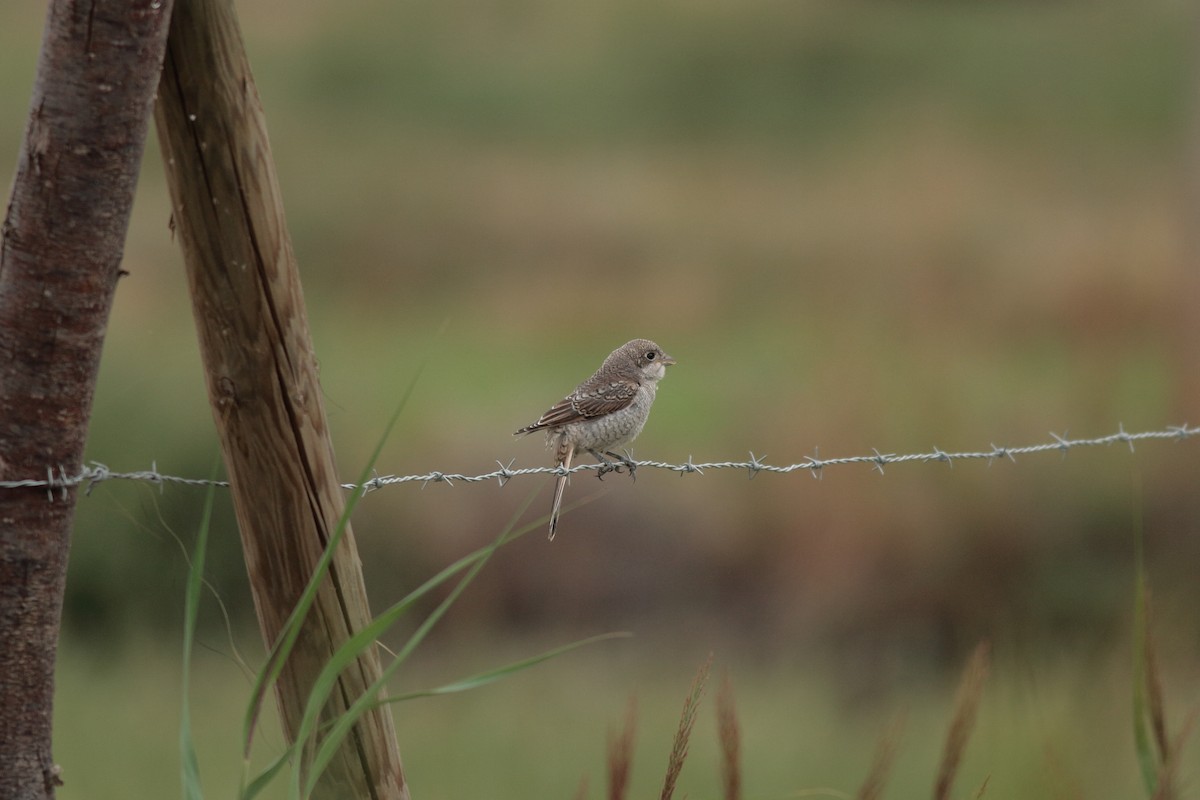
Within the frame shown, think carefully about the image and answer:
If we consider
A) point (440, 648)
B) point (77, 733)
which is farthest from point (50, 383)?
point (440, 648)

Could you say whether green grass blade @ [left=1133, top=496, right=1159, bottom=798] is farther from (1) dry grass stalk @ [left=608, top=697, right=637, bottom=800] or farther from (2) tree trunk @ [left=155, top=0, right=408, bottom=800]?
(2) tree trunk @ [left=155, top=0, right=408, bottom=800]

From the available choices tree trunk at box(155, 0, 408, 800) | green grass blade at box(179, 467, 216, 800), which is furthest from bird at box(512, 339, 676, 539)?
green grass blade at box(179, 467, 216, 800)

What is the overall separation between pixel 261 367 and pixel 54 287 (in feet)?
1.31

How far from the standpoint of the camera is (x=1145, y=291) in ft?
48.4

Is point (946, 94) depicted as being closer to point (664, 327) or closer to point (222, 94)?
point (664, 327)

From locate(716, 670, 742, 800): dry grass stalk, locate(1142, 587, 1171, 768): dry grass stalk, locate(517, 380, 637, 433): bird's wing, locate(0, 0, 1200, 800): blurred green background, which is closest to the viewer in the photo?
locate(716, 670, 742, 800): dry grass stalk

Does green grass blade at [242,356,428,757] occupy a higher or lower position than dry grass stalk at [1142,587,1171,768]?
higher

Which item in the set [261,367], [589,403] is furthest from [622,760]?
[589,403]

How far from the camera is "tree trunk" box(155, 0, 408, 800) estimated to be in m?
2.42

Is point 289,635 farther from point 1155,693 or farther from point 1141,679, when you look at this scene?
point 1141,679

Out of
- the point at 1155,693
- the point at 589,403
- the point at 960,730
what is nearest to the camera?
the point at 960,730

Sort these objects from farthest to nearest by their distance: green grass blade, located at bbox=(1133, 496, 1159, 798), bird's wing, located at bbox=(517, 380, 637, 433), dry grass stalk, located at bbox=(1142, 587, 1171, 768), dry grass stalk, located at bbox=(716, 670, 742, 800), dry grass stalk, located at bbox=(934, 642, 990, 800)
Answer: bird's wing, located at bbox=(517, 380, 637, 433)
green grass blade, located at bbox=(1133, 496, 1159, 798)
dry grass stalk, located at bbox=(1142, 587, 1171, 768)
dry grass stalk, located at bbox=(934, 642, 990, 800)
dry grass stalk, located at bbox=(716, 670, 742, 800)

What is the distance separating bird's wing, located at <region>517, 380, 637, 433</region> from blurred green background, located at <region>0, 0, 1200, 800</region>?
1.21 metres

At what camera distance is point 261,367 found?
2.52 m
